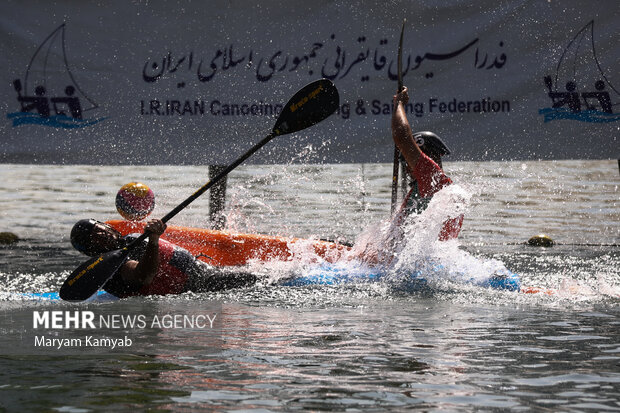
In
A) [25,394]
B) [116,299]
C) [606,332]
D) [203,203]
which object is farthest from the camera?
[203,203]

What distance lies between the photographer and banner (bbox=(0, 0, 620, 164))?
9.10 m

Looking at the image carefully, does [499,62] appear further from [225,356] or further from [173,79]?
[225,356]

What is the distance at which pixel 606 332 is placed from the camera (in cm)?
475

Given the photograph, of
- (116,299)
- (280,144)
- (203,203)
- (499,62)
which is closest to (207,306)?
(116,299)

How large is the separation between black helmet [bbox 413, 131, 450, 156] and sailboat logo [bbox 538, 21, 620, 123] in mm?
3220

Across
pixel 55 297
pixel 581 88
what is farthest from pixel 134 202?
pixel 581 88

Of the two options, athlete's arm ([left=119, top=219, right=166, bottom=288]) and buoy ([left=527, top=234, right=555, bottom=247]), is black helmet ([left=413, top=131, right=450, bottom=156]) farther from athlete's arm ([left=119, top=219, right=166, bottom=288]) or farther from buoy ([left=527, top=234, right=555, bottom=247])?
buoy ([left=527, top=234, right=555, bottom=247])

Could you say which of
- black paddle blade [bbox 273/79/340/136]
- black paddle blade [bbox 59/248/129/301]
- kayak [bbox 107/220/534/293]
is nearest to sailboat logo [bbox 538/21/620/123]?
kayak [bbox 107/220/534/293]

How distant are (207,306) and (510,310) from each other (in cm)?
173

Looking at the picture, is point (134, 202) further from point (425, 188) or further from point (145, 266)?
point (425, 188)

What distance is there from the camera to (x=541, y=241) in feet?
31.1

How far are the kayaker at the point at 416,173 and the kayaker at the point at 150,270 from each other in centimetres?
117

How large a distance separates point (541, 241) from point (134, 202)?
431 centimetres

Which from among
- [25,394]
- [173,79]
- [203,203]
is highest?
[173,79]
